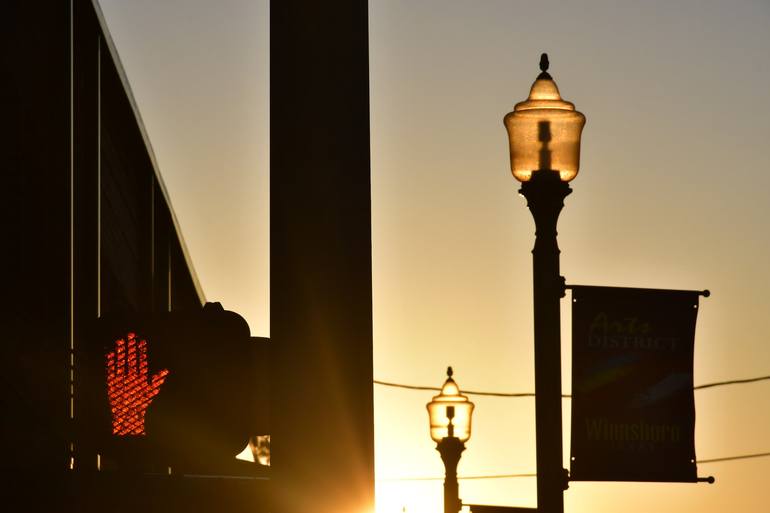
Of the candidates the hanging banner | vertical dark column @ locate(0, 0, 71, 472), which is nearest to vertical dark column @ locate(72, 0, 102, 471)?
vertical dark column @ locate(0, 0, 71, 472)

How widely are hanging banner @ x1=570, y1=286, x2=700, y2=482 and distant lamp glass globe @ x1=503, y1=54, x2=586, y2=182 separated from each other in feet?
3.23

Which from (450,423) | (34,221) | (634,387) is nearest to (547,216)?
(634,387)

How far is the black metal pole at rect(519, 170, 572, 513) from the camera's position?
807 centimetres

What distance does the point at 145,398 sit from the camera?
3617 mm

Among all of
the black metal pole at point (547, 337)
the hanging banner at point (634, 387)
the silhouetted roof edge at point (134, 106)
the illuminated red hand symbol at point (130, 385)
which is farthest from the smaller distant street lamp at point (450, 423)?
the illuminated red hand symbol at point (130, 385)

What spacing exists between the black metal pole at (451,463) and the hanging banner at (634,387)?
824cm

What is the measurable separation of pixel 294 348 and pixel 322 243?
23cm

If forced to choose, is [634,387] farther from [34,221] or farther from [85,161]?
[85,161]

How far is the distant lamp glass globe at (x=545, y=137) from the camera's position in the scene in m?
8.79

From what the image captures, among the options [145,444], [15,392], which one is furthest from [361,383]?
[15,392]

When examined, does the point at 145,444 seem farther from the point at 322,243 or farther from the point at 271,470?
the point at 322,243

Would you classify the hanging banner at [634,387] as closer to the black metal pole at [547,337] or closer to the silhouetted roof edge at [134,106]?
the black metal pole at [547,337]

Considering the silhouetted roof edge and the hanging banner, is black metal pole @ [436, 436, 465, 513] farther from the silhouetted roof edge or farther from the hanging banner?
the hanging banner

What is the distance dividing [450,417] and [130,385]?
59.7 ft
